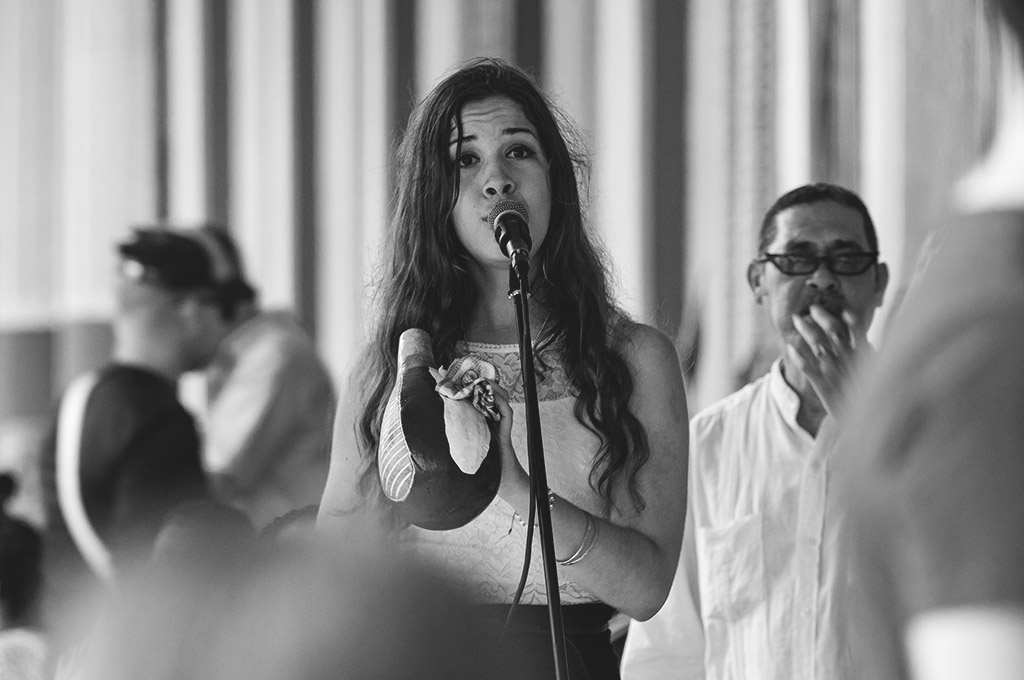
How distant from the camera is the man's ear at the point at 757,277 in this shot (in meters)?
2.09

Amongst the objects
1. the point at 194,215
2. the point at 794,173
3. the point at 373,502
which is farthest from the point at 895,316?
the point at 194,215

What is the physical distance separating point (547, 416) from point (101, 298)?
14.7 feet

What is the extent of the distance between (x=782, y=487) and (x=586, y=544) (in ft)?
2.07

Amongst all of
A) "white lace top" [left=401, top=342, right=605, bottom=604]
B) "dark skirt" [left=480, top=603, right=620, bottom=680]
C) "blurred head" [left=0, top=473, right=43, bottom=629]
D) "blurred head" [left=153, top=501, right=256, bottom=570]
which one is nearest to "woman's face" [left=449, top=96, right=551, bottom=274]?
"white lace top" [left=401, top=342, right=605, bottom=604]

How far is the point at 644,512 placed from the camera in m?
1.53

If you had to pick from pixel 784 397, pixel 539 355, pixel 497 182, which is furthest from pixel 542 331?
pixel 784 397

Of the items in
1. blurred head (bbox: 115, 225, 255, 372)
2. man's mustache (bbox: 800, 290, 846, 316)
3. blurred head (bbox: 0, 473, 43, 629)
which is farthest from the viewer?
blurred head (bbox: 115, 225, 255, 372)

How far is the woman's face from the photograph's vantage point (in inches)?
61.2

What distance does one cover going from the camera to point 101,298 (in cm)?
570

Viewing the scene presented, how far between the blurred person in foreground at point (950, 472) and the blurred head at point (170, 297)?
2.61 meters

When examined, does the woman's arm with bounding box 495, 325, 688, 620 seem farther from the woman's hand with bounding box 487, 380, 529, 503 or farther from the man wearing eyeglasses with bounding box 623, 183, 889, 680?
the man wearing eyeglasses with bounding box 623, 183, 889, 680

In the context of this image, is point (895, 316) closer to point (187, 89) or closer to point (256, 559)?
point (256, 559)

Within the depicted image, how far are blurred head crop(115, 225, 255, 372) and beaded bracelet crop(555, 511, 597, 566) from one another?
1.73 meters

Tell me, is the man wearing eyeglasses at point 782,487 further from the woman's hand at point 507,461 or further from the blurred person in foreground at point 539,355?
the woman's hand at point 507,461
